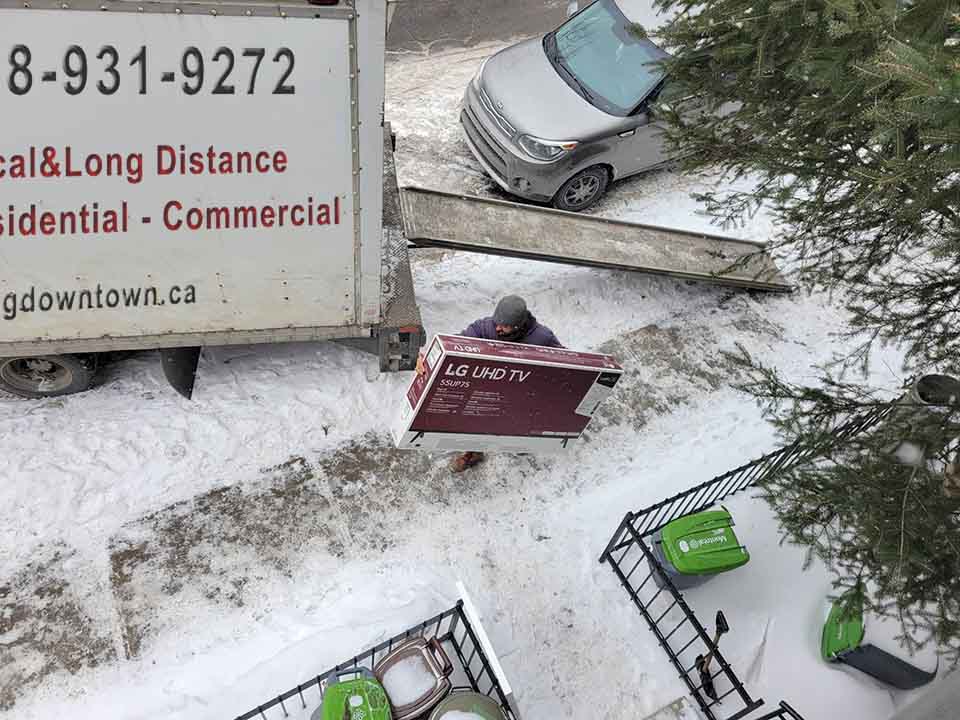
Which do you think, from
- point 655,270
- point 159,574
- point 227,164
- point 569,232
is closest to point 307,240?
point 227,164

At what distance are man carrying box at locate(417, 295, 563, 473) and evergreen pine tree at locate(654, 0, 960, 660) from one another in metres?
1.78

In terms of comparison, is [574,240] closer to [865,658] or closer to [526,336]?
[526,336]

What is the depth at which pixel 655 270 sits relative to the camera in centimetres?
782

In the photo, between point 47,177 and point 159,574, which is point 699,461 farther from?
point 47,177

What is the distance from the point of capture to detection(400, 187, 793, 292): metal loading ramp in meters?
7.24

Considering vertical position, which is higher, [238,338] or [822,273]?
[822,273]

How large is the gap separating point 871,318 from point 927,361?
494 millimetres

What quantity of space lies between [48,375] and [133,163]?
254cm

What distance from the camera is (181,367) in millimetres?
6191

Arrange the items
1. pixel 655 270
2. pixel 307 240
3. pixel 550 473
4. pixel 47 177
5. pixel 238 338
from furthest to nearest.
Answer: pixel 655 270 < pixel 550 473 < pixel 238 338 < pixel 307 240 < pixel 47 177

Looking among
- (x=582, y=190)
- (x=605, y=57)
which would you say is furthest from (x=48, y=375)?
(x=605, y=57)

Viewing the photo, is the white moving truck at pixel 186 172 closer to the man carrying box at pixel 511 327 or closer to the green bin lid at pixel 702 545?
the man carrying box at pixel 511 327

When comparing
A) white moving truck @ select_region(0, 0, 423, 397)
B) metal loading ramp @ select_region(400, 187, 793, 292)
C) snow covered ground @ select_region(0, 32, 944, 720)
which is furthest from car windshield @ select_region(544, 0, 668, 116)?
white moving truck @ select_region(0, 0, 423, 397)

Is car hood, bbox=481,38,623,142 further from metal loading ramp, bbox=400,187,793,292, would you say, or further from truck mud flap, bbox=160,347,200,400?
truck mud flap, bbox=160,347,200,400
